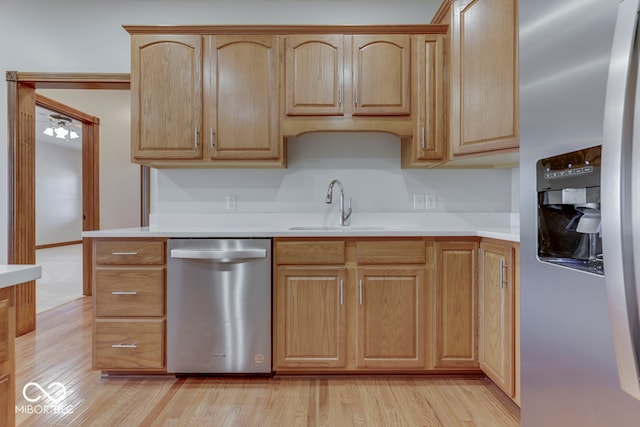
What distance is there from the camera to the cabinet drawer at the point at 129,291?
207 cm

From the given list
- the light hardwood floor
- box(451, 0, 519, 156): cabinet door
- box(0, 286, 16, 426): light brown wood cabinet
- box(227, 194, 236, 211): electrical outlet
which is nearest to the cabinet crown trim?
box(451, 0, 519, 156): cabinet door

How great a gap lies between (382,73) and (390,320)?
1.55 meters

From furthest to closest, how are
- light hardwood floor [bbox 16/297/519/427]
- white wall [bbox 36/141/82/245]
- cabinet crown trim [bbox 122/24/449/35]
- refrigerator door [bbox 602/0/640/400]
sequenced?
1. white wall [bbox 36/141/82/245]
2. cabinet crown trim [bbox 122/24/449/35]
3. light hardwood floor [bbox 16/297/519/427]
4. refrigerator door [bbox 602/0/640/400]

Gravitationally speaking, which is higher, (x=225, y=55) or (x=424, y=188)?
(x=225, y=55)

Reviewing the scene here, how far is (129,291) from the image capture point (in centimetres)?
207

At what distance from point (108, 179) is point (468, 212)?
18.7 feet

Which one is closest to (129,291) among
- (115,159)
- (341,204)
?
(341,204)

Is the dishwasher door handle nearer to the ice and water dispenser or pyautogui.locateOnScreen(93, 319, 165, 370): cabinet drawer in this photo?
pyautogui.locateOnScreen(93, 319, 165, 370): cabinet drawer

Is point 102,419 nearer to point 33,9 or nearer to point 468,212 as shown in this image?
point 468,212

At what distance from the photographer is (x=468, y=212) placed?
274 cm

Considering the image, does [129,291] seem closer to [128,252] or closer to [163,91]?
[128,252]

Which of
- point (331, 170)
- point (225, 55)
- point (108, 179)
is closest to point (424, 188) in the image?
point (331, 170)

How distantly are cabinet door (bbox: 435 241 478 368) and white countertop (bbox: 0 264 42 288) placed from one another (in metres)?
1.84

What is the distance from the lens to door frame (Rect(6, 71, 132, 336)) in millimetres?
2822
